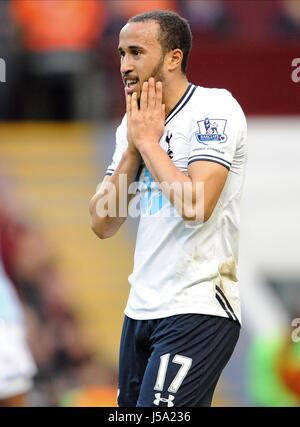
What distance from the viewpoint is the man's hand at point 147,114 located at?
4.57 metres

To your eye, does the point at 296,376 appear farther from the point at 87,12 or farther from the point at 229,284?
the point at 229,284

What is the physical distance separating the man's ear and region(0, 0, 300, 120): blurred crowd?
6.16m

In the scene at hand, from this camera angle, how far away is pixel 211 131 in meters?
4.53

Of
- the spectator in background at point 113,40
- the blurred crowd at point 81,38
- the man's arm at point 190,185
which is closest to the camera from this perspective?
the man's arm at point 190,185

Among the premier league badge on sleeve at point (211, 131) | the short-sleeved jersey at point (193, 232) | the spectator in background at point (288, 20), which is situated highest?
the spectator in background at point (288, 20)

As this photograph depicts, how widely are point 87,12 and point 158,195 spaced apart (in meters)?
6.98

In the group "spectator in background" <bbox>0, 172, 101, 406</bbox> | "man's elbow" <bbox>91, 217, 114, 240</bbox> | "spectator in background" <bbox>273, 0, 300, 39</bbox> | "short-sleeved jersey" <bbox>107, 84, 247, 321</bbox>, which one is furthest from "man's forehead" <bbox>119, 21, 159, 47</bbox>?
"spectator in background" <bbox>273, 0, 300, 39</bbox>

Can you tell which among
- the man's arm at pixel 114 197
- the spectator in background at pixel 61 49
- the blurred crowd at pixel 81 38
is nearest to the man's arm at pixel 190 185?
the man's arm at pixel 114 197

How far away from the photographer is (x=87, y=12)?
37.0ft

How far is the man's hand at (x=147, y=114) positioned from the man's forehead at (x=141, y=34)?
16 cm

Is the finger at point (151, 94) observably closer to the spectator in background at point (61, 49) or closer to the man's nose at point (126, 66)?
→ the man's nose at point (126, 66)

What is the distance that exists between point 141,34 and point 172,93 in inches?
11.2

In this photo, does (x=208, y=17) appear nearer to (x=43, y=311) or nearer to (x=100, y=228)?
(x=43, y=311)

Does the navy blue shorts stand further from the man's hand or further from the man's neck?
the man's neck
